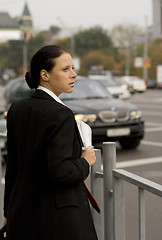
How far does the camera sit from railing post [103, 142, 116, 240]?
2.93 metres

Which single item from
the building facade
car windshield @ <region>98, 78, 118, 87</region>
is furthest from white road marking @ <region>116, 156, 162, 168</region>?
the building facade

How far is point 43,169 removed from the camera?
2430 mm

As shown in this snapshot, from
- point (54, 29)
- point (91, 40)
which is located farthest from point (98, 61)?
point (54, 29)

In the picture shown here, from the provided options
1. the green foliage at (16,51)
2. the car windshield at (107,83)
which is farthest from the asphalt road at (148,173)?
the green foliage at (16,51)

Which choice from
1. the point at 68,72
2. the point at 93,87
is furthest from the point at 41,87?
the point at 93,87

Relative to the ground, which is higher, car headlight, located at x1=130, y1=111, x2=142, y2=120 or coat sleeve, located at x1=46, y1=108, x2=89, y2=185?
coat sleeve, located at x1=46, y1=108, x2=89, y2=185

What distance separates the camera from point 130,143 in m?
11.3

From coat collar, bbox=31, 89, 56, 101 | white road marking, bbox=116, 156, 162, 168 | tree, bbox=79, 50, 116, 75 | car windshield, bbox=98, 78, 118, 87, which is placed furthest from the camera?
tree, bbox=79, 50, 116, 75

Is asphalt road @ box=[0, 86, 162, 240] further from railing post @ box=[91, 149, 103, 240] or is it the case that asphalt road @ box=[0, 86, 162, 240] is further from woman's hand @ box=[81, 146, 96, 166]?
woman's hand @ box=[81, 146, 96, 166]

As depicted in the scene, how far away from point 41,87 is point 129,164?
22.8 feet

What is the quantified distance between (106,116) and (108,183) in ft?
25.3

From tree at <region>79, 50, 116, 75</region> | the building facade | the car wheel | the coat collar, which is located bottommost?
the car wheel

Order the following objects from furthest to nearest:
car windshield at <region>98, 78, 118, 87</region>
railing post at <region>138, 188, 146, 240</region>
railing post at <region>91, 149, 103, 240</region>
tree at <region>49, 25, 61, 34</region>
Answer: tree at <region>49, 25, 61, 34</region> → car windshield at <region>98, 78, 118, 87</region> → railing post at <region>91, 149, 103, 240</region> → railing post at <region>138, 188, 146, 240</region>

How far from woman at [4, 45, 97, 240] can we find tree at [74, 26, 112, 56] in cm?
9821
